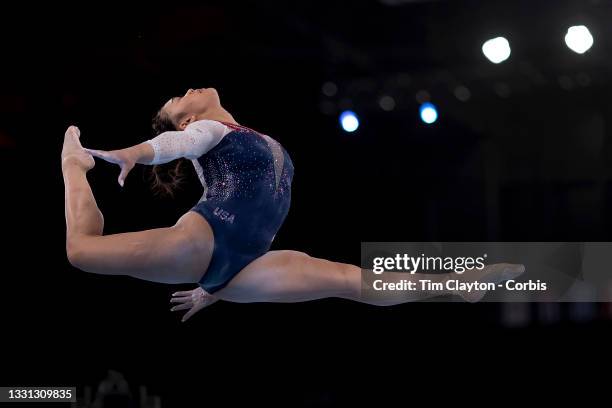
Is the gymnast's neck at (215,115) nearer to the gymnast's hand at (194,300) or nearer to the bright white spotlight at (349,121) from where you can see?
the gymnast's hand at (194,300)

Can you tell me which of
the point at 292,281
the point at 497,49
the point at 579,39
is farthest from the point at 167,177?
the point at 579,39

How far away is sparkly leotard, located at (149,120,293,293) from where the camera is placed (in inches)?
110

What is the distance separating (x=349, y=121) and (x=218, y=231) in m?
1.44

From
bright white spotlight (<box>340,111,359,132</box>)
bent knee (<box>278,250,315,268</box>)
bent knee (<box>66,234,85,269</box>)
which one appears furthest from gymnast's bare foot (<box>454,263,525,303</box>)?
bent knee (<box>66,234,85,269</box>)

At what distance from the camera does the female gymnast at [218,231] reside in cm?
270

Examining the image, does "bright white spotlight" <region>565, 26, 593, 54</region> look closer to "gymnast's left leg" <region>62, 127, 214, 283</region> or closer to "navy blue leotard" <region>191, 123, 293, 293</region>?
"navy blue leotard" <region>191, 123, 293, 293</region>

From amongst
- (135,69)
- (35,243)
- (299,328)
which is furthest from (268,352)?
(135,69)

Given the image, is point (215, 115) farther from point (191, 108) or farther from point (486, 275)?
A: point (486, 275)

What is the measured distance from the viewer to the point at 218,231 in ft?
9.14

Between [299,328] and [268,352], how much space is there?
0.18 m

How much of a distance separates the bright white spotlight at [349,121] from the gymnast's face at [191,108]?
1004 millimetres

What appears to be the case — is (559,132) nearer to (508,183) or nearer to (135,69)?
(508,183)

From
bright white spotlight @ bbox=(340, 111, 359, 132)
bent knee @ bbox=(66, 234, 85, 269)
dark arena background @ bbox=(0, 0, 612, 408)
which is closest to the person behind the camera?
bent knee @ bbox=(66, 234, 85, 269)

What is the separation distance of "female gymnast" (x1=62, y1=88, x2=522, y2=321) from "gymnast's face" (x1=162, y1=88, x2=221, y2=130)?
0.08 ft
